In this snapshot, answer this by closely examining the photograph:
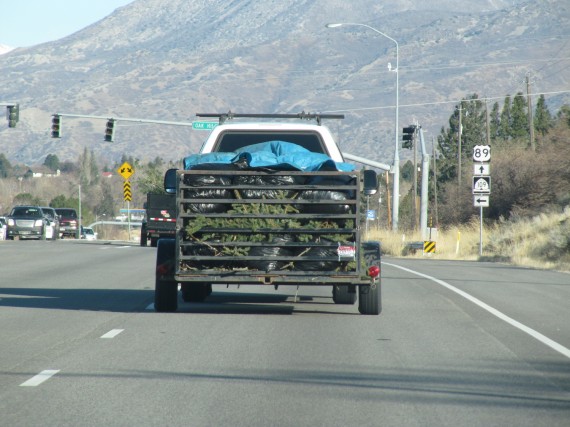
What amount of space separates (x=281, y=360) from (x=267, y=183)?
3576 mm

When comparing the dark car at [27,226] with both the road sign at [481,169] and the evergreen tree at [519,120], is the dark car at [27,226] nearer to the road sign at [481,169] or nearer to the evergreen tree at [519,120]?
the road sign at [481,169]

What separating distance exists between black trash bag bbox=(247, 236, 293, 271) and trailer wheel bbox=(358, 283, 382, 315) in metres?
1.41

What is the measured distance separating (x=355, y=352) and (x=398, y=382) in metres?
1.80

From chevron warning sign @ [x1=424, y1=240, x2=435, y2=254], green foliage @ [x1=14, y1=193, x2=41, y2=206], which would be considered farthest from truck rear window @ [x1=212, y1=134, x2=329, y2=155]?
green foliage @ [x1=14, y1=193, x2=41, y2=206]

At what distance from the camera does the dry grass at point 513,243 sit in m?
34.8

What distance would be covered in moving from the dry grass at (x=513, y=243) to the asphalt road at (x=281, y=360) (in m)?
15.8

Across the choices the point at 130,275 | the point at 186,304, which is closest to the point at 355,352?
the point at 186,304

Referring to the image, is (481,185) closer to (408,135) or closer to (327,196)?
(408,135)

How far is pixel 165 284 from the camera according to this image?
14.8m

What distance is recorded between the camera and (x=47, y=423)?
7855 millimetres

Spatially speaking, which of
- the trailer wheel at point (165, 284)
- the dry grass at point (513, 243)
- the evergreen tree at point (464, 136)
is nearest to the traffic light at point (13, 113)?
the dry grass at point (513, 243)

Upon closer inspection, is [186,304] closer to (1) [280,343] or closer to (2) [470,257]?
(1) [280,343]

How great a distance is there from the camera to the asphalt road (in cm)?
834

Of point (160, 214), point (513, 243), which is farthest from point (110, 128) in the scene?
point (513, 243)
